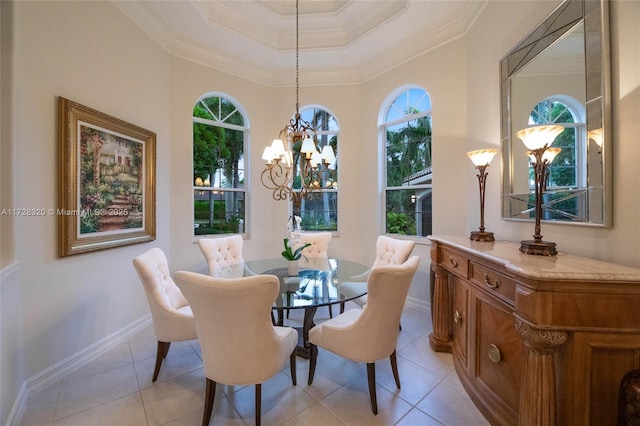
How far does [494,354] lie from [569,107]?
62.9 inches

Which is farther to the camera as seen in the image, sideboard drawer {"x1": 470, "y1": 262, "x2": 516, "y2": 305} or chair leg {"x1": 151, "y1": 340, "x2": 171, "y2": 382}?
chair leg {"x1": 151, "y1": 340, "x2": 171, "y2": 382}

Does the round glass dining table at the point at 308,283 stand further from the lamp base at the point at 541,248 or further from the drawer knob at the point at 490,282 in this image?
the lamp base at the point at 541,248

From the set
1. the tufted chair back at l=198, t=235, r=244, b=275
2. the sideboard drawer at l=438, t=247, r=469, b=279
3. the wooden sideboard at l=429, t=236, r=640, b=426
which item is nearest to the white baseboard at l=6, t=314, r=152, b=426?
→ the tufted chair back at l=198, t=235, r=244, b=275

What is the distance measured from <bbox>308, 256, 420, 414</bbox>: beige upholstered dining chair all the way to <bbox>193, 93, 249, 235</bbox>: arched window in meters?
2.68

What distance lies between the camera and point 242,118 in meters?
4.09

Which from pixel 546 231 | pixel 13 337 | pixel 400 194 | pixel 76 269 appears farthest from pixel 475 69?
pixel 13 337

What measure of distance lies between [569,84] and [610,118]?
37 centimetres

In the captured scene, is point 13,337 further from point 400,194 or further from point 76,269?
point 400,194

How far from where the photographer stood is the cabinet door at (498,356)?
1432mm

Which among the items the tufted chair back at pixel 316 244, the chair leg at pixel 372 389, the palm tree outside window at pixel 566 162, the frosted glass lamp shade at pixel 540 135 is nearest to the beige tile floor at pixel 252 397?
the chair leg at pixel 372 389

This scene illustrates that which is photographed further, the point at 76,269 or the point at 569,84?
the point at 76,269

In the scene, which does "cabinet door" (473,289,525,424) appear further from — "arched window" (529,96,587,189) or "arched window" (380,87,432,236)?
"arched window" (380,87,432,236)

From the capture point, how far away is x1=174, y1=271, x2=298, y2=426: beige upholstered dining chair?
130cm

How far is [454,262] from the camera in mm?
2055
